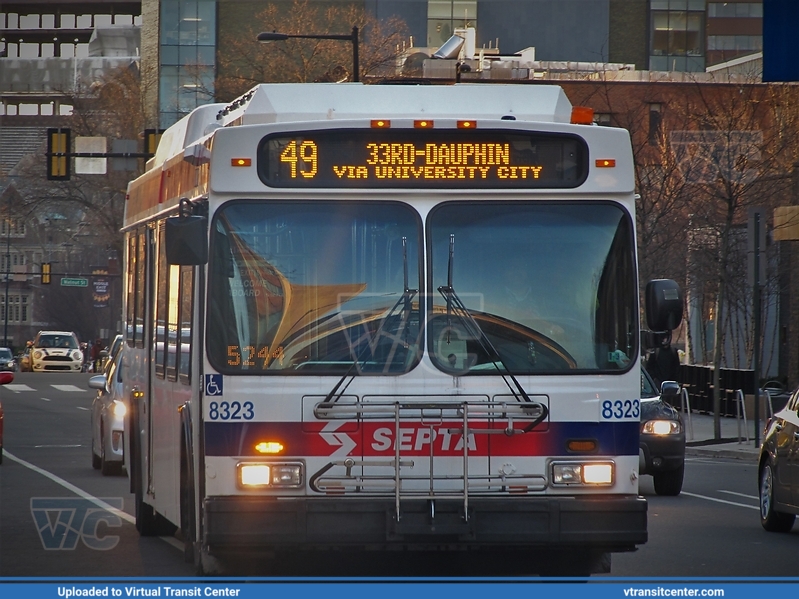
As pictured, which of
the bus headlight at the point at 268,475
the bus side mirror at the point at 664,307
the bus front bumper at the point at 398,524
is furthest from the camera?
the bus side mirror at the point at 664,307

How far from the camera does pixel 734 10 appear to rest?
405ft

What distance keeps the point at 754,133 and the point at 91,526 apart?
22.3m

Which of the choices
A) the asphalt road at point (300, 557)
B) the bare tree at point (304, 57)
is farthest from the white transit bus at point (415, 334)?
the bare tree at point (304, 57)

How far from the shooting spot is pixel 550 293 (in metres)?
8.75

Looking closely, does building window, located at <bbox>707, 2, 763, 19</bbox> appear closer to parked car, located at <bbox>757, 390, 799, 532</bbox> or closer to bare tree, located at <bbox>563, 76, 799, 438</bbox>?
bare tree, located at <bbox>563, 76, 799, 438</bbox>

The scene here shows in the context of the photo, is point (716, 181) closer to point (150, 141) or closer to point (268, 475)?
point (150, 141)

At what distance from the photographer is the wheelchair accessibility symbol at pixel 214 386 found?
8617 millimetres

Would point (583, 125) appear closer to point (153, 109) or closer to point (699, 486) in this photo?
point (699, 486)

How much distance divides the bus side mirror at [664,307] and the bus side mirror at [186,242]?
100 inches

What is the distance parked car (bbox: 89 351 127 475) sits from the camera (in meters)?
19.4

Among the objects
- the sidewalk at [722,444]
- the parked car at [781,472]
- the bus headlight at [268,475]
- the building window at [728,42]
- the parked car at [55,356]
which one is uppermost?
the building window at [728,42]

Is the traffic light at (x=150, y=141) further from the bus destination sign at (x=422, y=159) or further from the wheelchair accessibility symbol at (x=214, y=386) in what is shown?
the wheelchair accessibility symbol at (x=214, y=386)
